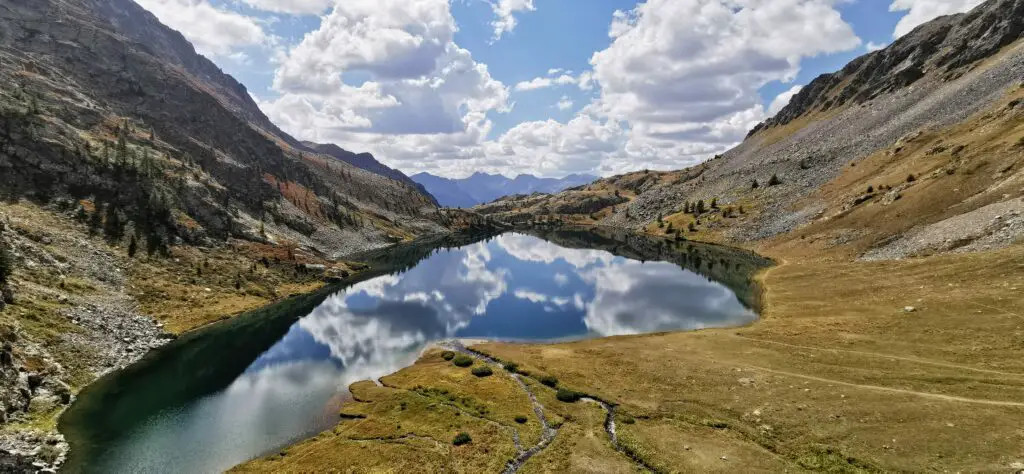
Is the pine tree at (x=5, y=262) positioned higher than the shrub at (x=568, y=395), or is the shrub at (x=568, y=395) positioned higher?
the pine tree at (x=5, y=262)

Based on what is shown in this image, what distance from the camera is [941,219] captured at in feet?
330

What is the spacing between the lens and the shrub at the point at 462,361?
7079 cm

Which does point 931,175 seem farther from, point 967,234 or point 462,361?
point 462,361

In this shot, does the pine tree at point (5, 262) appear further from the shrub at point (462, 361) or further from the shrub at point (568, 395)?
the shrub at point (568, 395)

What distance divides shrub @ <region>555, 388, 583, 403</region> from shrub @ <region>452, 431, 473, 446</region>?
530 inches

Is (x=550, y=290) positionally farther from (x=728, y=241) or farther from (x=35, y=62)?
(x=35, y=62)

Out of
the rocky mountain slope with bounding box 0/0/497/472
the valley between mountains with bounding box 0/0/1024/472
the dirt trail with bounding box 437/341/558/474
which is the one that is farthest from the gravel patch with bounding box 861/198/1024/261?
the rocky mountain slope with bounding box 0/0/497/472

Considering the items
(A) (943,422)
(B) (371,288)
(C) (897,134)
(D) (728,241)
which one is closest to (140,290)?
(B) (371,288)

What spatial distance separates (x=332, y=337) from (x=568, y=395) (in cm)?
5647

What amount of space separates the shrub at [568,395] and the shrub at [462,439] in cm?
1346

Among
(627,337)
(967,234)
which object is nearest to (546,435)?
(627,337)

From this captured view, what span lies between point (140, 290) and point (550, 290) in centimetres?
9582

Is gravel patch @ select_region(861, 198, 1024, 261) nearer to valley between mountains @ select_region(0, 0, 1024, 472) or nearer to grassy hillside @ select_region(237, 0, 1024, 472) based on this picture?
grassy hillside @ select_region(237, 0, 1024, 472)

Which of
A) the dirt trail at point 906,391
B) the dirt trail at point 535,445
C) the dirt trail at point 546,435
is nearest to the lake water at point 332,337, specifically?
the dirt trail at point 535,445
